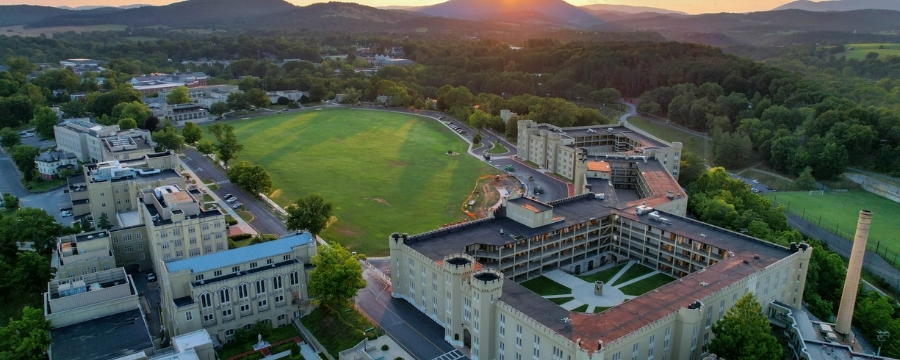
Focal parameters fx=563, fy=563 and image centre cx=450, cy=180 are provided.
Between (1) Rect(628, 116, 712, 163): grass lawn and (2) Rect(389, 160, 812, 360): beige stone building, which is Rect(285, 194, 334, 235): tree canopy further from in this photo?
(1) Rect(628, 116, 712, 163): grass lawn

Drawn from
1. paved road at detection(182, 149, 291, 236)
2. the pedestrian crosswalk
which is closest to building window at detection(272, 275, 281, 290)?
the pedestrian crosswalk

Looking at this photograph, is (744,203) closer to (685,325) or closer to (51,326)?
(685,325)

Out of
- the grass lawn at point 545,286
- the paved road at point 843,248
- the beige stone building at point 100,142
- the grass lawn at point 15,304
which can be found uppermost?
the beige stone building at point 100,142

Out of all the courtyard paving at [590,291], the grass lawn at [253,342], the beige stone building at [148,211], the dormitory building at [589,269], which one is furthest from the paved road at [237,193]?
the courtyard paving at [590,291]

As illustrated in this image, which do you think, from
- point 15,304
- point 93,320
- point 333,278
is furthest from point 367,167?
point 93,320

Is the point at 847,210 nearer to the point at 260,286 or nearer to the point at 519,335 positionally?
the point at 519,335

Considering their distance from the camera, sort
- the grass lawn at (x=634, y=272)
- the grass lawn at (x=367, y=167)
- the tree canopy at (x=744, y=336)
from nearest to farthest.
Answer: the tree canopy at (x=744, y=336) → the grass lawn at (x=634, y=272) → the grass lawn at (x=367, y=167)

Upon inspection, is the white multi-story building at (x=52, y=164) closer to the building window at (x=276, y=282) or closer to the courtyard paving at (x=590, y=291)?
the building window at (x=276, y=282)
